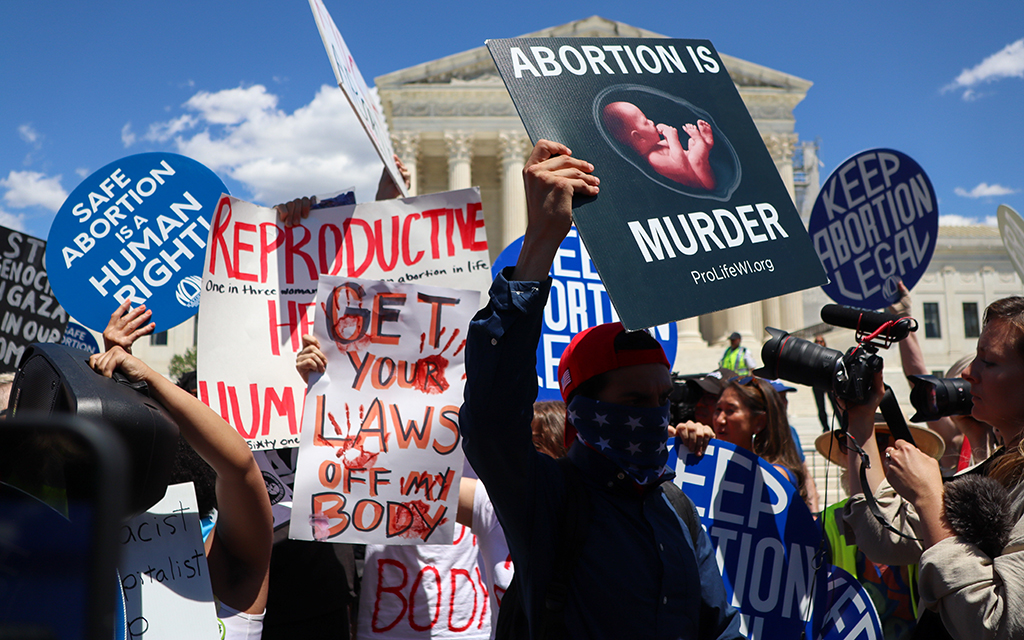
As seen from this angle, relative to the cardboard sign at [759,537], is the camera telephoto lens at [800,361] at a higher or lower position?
higher

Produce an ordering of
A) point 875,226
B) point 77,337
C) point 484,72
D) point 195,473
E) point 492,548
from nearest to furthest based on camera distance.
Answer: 1. point 195,473
2. point 492,548
3. point 875,226
4. point 77,337
5. point 484,72

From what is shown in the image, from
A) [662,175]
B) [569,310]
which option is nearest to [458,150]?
[569,310]

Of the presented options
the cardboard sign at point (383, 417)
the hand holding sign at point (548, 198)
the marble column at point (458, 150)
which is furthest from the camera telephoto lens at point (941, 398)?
the marble column at point (458, 150)

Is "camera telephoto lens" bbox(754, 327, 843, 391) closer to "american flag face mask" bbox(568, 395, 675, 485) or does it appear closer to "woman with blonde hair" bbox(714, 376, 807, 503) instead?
"american flag face mask" bbox(568, 395, 675, 485)

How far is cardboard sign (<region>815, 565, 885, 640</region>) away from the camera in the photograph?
267cm

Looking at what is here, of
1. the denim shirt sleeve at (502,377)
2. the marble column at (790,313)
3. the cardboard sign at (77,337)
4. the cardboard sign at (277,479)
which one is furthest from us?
the marble column at (790,313)

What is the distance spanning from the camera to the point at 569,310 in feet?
12.0

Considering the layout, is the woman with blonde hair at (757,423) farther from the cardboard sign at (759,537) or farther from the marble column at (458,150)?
the marble column at (458,150)

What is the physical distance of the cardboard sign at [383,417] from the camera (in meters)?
2.60

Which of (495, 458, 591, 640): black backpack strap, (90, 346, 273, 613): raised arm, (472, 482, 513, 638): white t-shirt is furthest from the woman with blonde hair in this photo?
(90, 346, 273, 613): raised arm

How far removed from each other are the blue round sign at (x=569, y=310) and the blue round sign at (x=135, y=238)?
4.49ft

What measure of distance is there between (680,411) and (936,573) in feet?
7.74

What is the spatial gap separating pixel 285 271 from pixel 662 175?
181 cm

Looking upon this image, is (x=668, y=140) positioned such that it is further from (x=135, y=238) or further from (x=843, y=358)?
(x=135, y=238)
